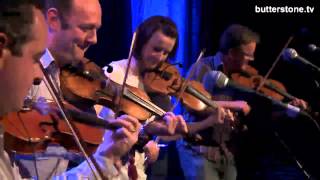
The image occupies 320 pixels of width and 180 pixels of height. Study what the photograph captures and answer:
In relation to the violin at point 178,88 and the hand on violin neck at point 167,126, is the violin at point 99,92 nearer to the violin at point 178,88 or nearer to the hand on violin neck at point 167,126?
the hand on violin neck at point 167,126

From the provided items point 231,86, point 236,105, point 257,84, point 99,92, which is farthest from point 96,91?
point 257,84

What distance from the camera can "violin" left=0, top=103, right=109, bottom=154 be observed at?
1.55 m

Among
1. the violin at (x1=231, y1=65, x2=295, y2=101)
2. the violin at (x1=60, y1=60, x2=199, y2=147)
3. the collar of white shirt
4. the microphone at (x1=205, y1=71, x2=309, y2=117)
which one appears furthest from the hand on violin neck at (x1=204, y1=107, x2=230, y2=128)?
the collar of white shirt

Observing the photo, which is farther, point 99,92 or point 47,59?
point 99,92

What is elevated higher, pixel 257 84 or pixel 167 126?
pixel 167 126

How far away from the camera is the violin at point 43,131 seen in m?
1.55

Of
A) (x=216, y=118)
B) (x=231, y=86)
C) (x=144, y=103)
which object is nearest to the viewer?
(x=144, y=103)

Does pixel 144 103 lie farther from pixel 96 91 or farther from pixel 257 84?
pixel 257 84

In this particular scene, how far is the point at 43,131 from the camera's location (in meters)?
1.61

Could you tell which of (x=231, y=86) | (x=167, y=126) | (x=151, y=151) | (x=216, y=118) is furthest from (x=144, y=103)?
(x=231, y=86)

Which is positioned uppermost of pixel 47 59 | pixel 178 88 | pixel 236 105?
pixel 47 59

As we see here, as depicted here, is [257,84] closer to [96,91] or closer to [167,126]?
[167,126]

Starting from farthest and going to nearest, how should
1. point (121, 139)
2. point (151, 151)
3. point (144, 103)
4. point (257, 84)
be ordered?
1. point (257, 84)
2. point (151, 151)
3. point (144, 103)
4. point (121, 139)

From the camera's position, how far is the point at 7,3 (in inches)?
36.7
